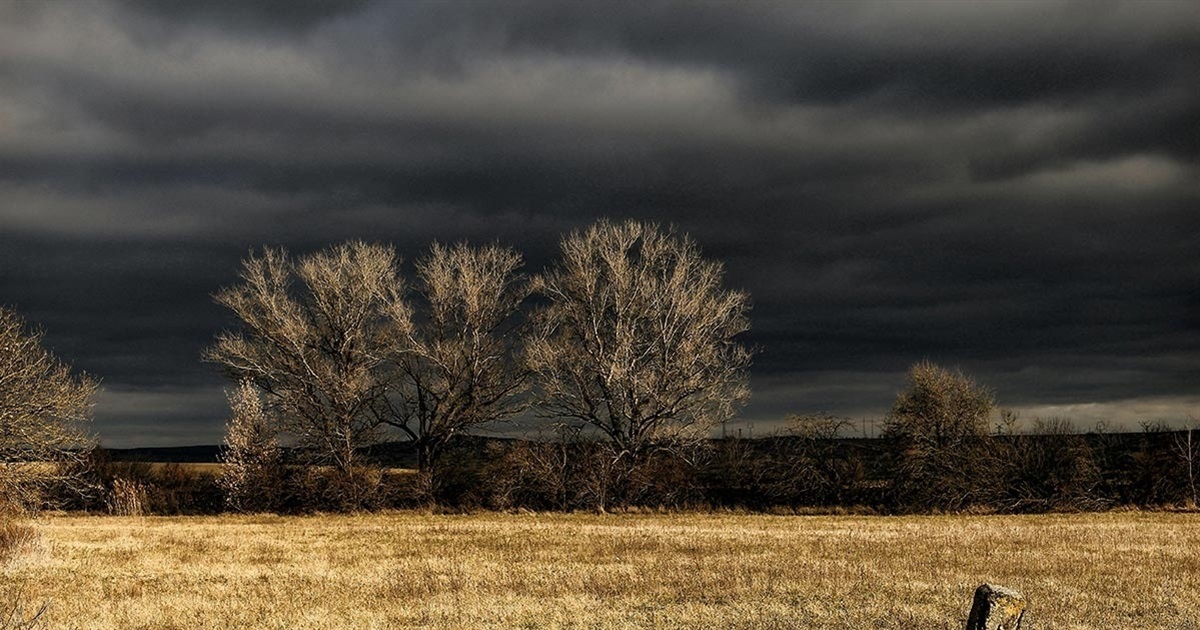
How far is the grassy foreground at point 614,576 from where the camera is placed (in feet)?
48.8

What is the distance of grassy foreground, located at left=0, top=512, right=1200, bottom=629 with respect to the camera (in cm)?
1487

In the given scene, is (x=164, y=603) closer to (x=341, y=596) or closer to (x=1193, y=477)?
(x=341, y=596)

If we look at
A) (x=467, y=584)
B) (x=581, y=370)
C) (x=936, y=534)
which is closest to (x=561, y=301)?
(x=581, y=370)

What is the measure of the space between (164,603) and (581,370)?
100.0ft

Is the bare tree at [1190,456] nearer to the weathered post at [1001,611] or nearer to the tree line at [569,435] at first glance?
the tree line at [569,435]

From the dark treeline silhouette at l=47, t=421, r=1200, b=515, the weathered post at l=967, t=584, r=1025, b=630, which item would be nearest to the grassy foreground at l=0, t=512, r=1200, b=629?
the weathered post at l=967, t=584, r=1025, b=630

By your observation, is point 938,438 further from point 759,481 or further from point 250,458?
point 250,458

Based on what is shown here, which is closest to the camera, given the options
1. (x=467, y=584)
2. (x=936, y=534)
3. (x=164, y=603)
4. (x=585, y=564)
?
(x=164, y=603)

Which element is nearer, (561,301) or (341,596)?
(341,596)

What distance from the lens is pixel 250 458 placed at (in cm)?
4544

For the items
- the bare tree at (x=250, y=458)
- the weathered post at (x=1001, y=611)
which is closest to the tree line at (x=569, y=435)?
the bare tree at (x=250, y=458)

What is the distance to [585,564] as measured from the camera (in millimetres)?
21375

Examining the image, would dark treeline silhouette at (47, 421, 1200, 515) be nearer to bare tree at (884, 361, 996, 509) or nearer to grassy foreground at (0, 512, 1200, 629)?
bare tree at (884, 361, 996, 509)

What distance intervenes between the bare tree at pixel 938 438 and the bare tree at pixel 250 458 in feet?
89.3
